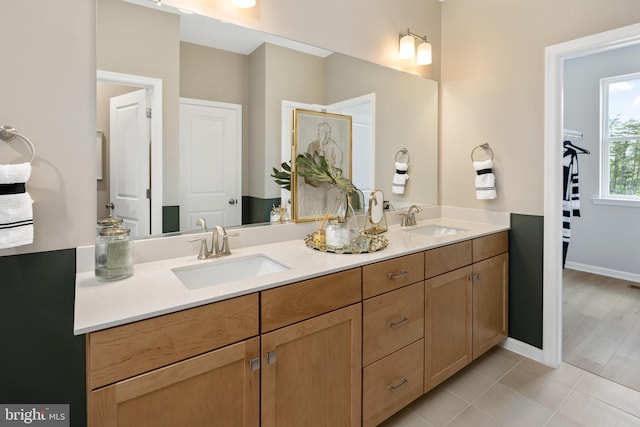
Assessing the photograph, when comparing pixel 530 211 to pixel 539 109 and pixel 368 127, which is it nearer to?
pixel 539 109

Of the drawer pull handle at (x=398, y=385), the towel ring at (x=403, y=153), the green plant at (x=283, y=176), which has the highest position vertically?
the towel ring at (x=403, y=153)

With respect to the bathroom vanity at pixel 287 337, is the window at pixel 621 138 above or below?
above

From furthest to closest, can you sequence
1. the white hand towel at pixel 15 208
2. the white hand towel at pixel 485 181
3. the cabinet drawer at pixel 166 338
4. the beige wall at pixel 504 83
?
1. the white hand towel at pixel 485 181
2. the beige wall at pixel 504 83
3. the white hand towel at pixel 15 208
4. the cabinet drawer at pixel 166 338

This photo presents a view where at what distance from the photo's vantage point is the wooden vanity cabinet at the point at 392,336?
1.49 meters

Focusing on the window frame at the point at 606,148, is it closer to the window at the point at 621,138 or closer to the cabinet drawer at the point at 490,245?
the window at the point at 621,138

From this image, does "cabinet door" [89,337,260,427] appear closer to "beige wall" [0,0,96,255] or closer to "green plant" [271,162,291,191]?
"beige wall" [0,0,96,255]

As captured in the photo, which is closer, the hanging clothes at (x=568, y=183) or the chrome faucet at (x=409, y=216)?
the chrome faucet at (x=409, y=216)

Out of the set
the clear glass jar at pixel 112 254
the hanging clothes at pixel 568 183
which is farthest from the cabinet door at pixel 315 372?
the hanging clothes at pixel 568 183

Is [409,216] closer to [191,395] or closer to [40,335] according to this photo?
[191,395]

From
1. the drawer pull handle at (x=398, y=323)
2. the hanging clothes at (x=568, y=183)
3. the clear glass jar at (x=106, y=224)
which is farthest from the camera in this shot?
the hanging clothes at (x=568, y=183)

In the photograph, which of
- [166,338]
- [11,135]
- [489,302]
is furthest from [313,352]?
[489,302]

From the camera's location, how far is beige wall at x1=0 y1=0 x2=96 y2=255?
3.87 ft

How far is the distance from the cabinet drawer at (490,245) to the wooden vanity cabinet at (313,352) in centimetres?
101

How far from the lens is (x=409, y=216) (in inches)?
95.1
